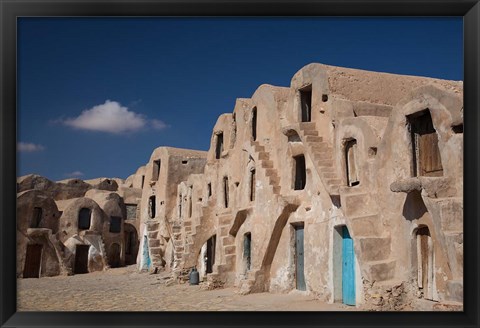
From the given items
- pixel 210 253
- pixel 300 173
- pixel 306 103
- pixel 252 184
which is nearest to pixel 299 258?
pixel 300 173

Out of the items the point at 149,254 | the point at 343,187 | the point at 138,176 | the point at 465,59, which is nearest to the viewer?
the point at 465,59

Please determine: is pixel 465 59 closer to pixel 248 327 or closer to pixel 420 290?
pixel 248 327

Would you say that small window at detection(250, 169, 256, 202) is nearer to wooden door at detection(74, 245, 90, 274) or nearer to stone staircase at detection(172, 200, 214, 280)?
stone staircase at detection(172, 200, 214, 280)

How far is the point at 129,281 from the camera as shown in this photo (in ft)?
96.6

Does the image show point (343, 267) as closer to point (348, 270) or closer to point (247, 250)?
point (348, 270)

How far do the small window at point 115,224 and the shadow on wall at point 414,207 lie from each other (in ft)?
102

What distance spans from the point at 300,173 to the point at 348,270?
521cm

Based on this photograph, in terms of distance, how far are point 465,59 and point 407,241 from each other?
5.74m

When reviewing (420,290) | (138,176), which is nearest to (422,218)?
(420,290)

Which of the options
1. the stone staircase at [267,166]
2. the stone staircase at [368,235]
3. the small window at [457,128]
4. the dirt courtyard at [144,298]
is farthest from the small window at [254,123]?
the small window at [457,128]

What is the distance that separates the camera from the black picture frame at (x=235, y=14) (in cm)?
812

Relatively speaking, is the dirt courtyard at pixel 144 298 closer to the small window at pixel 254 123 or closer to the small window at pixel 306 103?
the small window at pixel 306 103

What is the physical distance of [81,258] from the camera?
3766 centimetres

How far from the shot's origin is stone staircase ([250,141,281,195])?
810 inches
